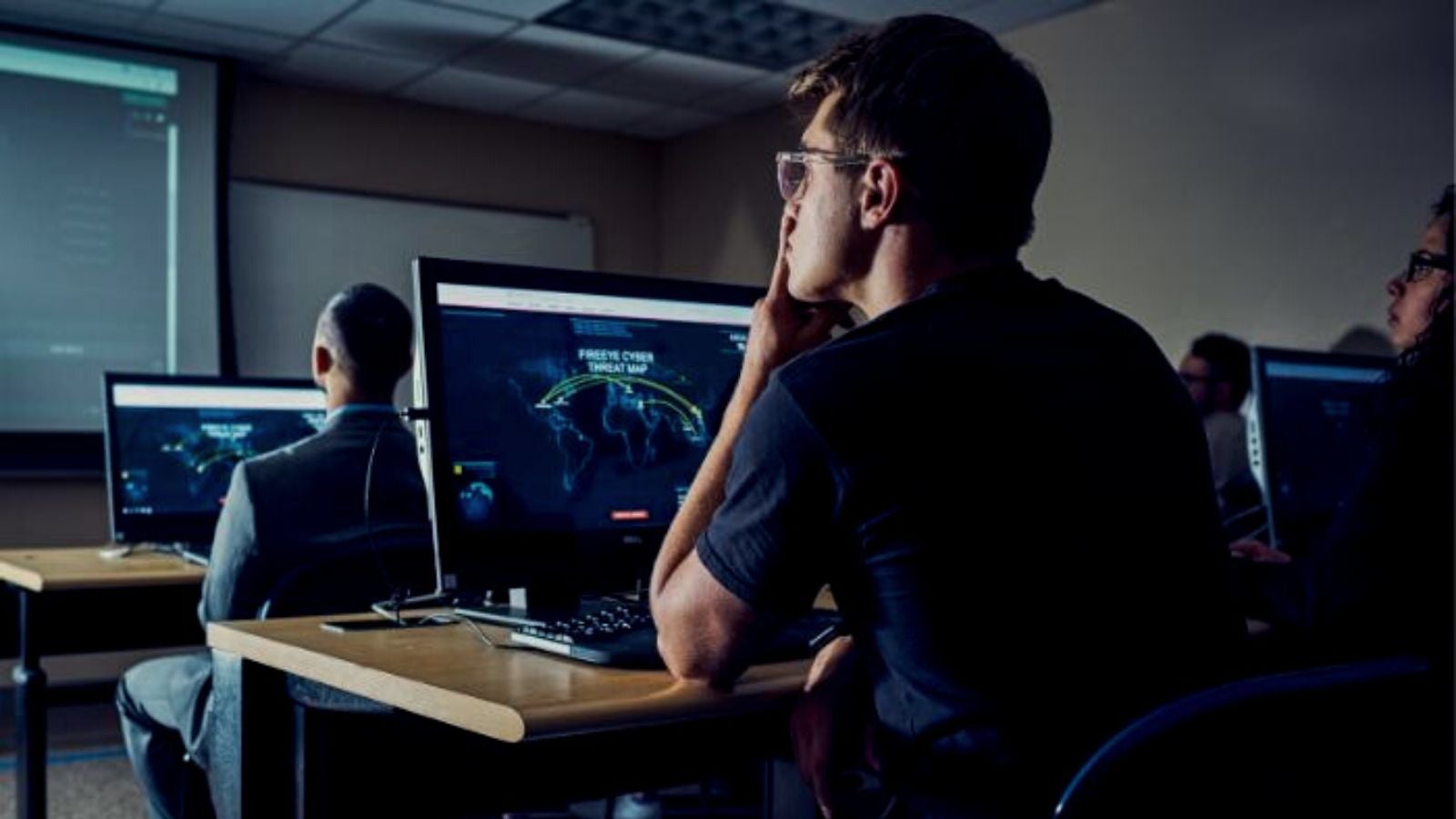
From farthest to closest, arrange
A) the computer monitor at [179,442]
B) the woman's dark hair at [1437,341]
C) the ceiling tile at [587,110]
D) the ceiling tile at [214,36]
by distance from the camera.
→ the ceiling tile at [587,110]
the ceiling tile at [214,36]
the computer monitor at [179,442]
the woman's dark hair at [1437,341]

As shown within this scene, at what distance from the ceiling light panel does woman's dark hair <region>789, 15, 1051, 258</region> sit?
343 centimetres

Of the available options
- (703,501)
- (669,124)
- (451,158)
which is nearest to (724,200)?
(669,124)

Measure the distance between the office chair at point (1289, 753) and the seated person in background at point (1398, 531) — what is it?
425 millimetres

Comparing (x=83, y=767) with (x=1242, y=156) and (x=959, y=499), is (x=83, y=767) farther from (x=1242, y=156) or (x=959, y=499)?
(x=1242, y=156)

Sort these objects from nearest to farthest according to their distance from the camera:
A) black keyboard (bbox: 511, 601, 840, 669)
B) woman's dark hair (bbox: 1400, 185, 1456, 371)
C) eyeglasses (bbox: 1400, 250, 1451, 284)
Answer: black keyboard (bbox: 511, 601, 840, 669) < woman's dark hair (bbox: 1400, 185, 1456, 371) < eyeglasses (bbox: 1400, 250, 1451, 284)

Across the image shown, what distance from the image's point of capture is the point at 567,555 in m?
1.63

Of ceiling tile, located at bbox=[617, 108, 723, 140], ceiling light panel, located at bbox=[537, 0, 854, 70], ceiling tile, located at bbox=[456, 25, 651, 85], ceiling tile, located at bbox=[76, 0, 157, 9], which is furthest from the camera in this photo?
ceiling tile, located at bbox=[617, 108, 723, 140]

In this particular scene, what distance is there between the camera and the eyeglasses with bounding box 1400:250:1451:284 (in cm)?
189

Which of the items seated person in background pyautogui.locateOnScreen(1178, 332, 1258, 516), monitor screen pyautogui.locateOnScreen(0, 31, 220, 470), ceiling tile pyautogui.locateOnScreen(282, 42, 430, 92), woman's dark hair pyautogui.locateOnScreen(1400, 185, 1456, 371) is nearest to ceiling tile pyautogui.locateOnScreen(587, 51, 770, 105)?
ceiling tile pyautogui.locateOnScreen(282, 42, 430, 92)

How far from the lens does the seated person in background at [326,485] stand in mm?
2150

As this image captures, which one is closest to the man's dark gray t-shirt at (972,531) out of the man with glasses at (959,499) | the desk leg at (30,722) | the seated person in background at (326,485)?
the man with glasses at (959,499)

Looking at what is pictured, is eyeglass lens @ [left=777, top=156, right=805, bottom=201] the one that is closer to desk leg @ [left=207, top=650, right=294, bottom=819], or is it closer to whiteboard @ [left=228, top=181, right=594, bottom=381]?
desk leg @ [left=207, top=650, right=294, bottom=819]

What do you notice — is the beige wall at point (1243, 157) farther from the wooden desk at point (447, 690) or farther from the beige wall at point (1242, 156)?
the wooden desk at point (447, 690)

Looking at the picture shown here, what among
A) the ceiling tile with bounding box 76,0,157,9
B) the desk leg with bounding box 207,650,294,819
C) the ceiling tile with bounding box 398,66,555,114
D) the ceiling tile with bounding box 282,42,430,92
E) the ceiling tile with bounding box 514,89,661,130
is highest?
the ceiling tile with bounding box 76,0,157,9
